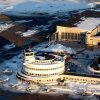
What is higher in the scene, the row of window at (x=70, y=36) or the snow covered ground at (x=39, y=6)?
the snow covered ground at (x=39, y=6)

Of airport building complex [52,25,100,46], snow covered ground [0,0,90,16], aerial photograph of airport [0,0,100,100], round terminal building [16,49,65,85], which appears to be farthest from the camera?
snow covered ground [0,0,90,16]

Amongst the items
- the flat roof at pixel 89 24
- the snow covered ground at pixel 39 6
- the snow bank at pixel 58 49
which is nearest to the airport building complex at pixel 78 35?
the flat roof at pixel 89 24

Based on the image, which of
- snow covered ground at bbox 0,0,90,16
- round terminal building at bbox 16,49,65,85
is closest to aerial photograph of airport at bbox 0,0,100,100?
round terminal building at bbox 16,49,65,85

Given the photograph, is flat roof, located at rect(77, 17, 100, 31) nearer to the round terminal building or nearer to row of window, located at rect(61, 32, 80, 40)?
row of window, located at rect(61, 32, 80, 40)

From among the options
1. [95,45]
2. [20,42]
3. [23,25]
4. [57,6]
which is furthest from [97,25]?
[57,6]

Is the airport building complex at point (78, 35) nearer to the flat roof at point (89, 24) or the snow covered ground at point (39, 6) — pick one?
the flat roof at point (89, 24)
